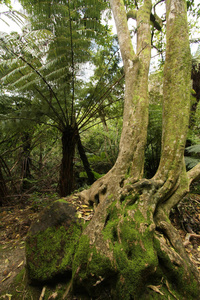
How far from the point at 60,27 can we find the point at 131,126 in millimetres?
2217

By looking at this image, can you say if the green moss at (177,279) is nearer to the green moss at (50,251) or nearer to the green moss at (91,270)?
the green moss at (91,270)

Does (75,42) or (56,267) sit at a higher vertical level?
(75,42)

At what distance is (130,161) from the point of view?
2352 millimetres

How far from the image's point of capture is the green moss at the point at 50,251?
1612mm

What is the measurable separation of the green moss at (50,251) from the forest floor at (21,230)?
35 centimetres

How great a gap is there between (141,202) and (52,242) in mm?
1119

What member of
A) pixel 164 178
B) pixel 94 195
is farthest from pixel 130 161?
pixel 94 195

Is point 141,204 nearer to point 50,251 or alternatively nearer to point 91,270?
point 91,270

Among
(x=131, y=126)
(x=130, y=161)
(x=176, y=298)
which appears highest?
(x=131, y=126)

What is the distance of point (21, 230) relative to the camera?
2.88 metres

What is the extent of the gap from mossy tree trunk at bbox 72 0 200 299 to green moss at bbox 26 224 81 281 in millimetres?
246

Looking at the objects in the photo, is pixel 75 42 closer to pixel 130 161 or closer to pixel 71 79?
pixel 71 79

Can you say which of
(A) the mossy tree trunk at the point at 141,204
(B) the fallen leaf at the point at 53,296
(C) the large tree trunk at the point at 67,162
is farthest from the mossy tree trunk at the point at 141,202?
(C) the large tree trunk at the point at 67,162

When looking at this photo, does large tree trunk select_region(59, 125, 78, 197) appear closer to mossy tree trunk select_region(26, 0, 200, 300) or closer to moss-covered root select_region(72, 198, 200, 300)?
mossy tree trunk select_region(26, 0, 200, 300)
